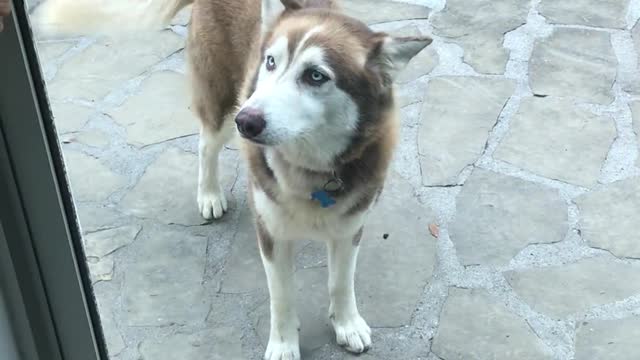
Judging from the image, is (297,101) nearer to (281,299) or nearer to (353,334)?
(281,299)

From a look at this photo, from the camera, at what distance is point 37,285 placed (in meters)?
1.75

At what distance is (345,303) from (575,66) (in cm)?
178

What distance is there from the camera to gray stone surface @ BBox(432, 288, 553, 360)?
8.41 ft

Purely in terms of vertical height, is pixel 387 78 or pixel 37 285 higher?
pixel 387 78

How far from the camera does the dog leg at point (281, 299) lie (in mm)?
2389

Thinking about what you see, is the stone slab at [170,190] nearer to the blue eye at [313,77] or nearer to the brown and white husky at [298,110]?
the brown and white husky at [298,110]

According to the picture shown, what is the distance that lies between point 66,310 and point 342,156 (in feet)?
2.38

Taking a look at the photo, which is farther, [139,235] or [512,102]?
[512,102]

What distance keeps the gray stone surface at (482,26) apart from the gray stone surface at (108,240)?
1641 mm

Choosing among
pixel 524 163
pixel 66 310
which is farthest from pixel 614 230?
pixel 66 310

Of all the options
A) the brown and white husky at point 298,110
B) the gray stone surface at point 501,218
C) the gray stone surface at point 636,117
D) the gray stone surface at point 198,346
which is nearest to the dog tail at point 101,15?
the brown and white husky at point 298,110

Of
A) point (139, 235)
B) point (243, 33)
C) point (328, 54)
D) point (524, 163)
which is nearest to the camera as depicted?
point (328, 54)

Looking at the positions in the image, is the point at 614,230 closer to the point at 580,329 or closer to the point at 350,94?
the point at 580,329

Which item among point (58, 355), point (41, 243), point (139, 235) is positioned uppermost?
point (41, 243)
